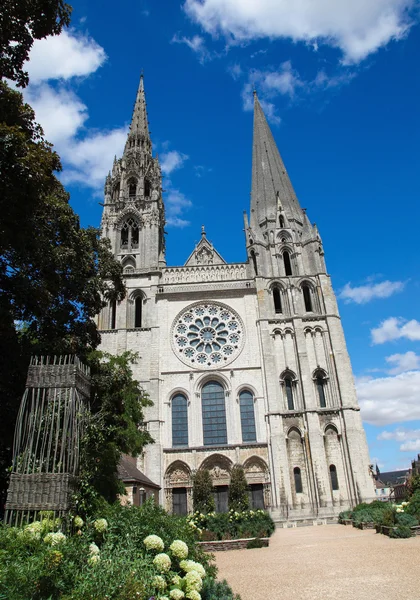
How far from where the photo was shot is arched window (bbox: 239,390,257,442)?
26031 millimetres

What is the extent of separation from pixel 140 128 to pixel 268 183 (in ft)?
43.9

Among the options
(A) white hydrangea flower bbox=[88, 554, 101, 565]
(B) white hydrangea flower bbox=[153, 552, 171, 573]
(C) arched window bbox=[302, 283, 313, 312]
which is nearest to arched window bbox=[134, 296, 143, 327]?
(C) arched window bbox=[302, 283, 313, 312]

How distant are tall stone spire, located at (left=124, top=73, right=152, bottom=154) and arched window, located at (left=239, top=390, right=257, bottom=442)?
23725 mm

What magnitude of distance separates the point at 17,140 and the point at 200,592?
25.5 feet

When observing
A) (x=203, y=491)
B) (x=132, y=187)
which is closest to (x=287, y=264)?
(x=132, y=187)

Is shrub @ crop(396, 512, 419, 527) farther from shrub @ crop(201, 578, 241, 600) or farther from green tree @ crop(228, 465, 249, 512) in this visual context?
green tree @ crop(228, 465, 249, 512)

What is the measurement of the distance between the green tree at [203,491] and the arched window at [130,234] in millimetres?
16762

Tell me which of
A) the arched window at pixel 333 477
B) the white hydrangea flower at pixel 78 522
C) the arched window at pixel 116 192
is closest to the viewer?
the white hydrangea flower at pixel 78 522

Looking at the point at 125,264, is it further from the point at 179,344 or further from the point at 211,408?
the point at 211,408

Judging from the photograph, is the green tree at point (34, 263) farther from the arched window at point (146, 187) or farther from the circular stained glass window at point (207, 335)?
the arched window at point (146, 187)

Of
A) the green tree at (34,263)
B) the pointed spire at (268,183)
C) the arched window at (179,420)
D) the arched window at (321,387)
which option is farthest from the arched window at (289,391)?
the green tree at (34,263)

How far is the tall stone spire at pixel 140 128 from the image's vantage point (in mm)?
38791

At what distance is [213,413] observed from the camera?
2684cm

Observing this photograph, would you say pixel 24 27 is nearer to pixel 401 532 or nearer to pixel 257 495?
pixel 401 532
